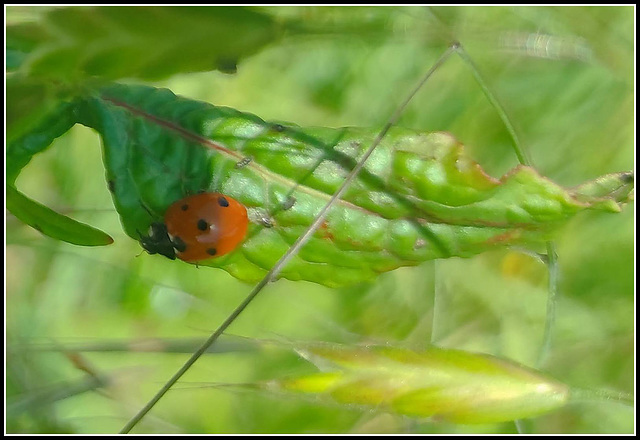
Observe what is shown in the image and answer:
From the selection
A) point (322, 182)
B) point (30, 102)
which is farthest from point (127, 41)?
point (322, 182)

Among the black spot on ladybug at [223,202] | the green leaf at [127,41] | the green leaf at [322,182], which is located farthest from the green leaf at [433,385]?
the green leaf at [127,41]

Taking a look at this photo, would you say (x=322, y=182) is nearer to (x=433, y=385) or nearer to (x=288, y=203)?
(x=288, y=203)

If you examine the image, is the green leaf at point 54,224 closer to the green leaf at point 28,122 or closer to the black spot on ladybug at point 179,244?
the green leaf at point 28,122

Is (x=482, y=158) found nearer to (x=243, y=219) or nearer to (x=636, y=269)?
(x=636, y=269)

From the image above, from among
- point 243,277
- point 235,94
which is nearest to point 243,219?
point 243,277

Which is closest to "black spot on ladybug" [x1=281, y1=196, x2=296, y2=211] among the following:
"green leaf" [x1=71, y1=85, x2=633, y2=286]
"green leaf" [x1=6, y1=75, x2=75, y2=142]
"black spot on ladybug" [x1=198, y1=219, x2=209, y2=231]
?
"green leaf" [x1=71, y1=85, x2=633, y2=286]

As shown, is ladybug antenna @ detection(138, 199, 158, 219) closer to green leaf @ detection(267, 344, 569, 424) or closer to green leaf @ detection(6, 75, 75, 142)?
green leaf @ detection(6, 75, 75, 142)
